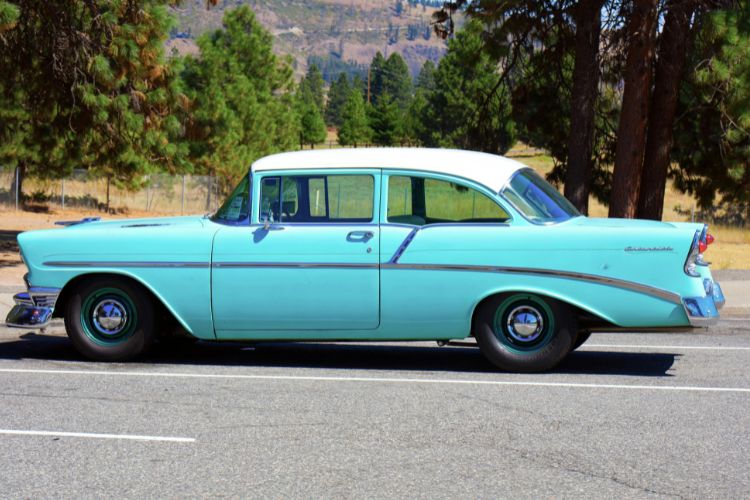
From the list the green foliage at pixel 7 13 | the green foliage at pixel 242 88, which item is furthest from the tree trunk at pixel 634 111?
the green foliage at pixel 242 88

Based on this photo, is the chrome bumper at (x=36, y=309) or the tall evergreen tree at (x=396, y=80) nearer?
the chrome bumper at (x=36, y=309)

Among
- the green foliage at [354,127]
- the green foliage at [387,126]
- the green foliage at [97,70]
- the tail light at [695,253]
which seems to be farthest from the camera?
the green foliage at [354,127]

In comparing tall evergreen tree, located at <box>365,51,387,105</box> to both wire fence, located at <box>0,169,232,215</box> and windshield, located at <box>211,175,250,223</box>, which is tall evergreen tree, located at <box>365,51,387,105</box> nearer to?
wire fence, located at <box>0,169,232,215</box>

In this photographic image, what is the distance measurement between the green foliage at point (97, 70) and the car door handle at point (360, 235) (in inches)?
411

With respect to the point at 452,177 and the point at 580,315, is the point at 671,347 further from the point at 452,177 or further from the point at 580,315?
the point at 452,177

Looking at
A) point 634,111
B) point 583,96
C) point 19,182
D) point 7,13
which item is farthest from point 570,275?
point 19,182

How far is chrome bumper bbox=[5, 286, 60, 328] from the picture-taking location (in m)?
9.67

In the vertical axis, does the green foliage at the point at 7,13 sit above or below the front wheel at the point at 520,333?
above

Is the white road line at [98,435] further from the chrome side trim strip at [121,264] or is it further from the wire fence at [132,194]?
the wire fence at [132,194]

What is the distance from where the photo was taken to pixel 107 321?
9.73m

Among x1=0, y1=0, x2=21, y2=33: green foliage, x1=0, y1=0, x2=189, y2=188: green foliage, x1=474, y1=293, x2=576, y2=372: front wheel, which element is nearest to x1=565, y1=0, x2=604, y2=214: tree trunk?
x1=0, y1=0, x2=189, y2=188: green foliage

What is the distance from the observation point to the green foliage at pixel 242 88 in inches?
1752

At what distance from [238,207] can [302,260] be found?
32.7 inches

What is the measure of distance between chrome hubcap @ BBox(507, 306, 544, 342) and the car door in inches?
43.0
